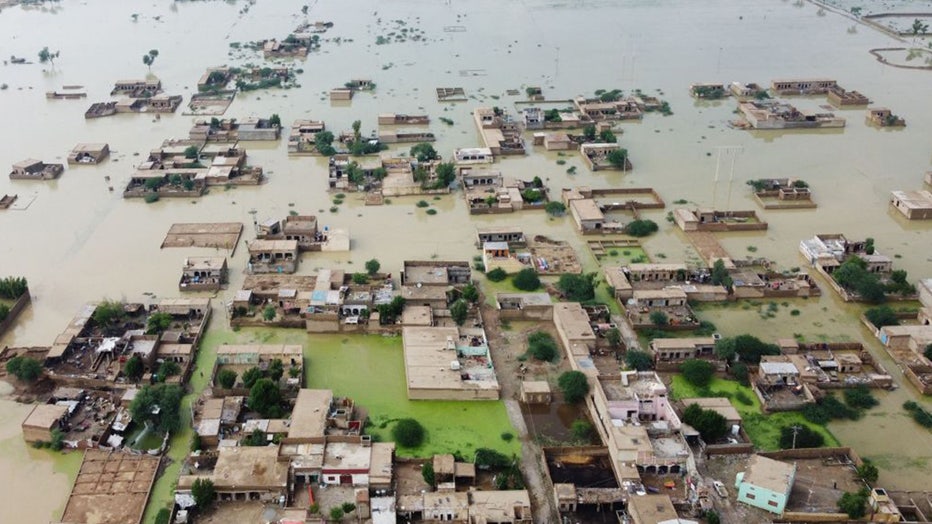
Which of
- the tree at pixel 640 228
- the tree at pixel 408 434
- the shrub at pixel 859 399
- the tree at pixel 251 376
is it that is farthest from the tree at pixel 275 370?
the shrub at pixel 859 399

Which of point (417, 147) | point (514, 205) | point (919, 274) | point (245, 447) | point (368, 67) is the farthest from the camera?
point (368, 67)

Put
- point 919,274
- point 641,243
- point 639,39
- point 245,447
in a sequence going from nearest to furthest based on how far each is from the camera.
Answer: point 245,447 < point 919,274 < point 641,243 < point 639,39

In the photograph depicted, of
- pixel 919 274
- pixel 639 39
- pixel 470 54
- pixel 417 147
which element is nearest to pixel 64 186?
pixel 417 147

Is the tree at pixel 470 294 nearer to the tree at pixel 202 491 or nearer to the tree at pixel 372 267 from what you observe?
the tree at pixel 372 267

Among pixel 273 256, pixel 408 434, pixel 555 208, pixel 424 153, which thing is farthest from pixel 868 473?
pixel 424 153

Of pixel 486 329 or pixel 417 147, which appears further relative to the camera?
pixel 417 147

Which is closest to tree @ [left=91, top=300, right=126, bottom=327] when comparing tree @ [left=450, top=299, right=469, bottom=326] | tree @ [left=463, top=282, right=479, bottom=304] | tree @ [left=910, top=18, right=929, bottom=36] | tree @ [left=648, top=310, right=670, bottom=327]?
tree @ [left=450, top=299, right=469, bottom=326]

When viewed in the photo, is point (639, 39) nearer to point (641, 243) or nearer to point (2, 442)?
point (641, 243)
